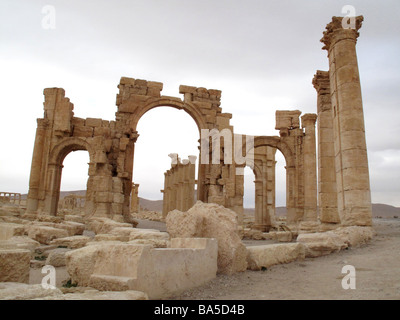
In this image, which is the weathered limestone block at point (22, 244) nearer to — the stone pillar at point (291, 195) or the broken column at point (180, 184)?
the stone pillar at point (291, 195)

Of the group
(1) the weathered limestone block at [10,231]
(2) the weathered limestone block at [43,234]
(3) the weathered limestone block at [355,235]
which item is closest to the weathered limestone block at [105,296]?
(2) the weathered limestone block at [43,234]

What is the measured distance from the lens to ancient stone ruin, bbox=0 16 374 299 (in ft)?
13.0

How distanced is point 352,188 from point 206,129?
1041 centimetres

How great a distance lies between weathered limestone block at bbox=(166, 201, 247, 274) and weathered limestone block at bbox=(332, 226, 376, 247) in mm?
3414

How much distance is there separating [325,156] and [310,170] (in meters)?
5.67

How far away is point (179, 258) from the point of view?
163 inches

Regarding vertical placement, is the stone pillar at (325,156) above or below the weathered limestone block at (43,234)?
above

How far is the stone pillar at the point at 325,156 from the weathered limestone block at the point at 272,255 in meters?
4.98

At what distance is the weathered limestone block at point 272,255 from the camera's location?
568 cm

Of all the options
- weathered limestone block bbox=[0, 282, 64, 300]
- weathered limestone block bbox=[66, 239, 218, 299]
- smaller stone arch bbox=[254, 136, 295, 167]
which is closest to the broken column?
smaller stone arch bbox=[254, 136, 295, 167]
